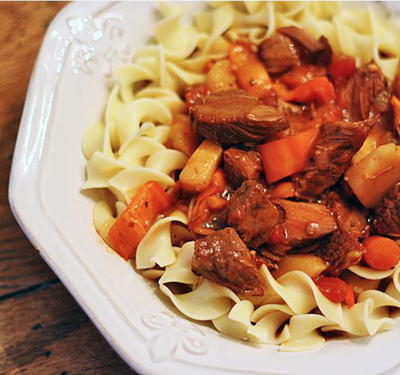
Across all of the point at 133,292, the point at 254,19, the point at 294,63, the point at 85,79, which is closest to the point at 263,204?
the point at 133,292

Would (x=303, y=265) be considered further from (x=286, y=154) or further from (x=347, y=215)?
(x=286, y=154)

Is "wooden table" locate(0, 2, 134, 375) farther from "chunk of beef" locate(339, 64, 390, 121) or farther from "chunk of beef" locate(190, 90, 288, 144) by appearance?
"chunk of beef" locate(339, 64, 390, 121)

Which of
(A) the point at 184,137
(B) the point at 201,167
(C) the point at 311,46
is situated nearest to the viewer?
(B) the point at 201,167

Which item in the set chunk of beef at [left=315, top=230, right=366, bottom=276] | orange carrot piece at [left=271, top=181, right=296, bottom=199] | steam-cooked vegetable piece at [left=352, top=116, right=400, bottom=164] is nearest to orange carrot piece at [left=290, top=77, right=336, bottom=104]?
steam-cooked vegetable piece at [left=352, top=116, right=400, bottom=164]

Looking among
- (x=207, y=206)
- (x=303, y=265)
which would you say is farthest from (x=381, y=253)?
(x=207, y=206)

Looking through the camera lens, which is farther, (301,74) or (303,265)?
(301,74)
